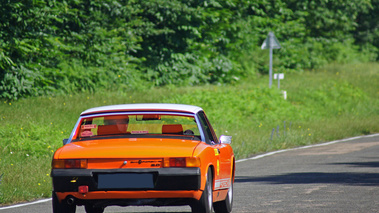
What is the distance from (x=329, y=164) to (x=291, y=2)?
31122 millimetres

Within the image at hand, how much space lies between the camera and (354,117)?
101ft

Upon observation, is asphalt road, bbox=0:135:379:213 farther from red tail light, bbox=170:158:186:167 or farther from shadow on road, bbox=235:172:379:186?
red tail light, bbox=170:158:186:167

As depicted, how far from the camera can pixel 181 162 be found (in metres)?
7.22

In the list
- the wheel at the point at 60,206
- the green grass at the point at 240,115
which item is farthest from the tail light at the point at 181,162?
the green grass at the point at 240,115

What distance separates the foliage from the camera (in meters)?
22.1

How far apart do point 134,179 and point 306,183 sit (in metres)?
5.90

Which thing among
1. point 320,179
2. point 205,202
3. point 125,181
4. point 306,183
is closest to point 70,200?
point 125,181

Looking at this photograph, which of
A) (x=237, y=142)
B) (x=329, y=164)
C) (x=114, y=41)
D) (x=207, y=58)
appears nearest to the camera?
(x=329, y=164)

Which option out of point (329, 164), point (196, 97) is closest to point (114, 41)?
point (196, 97)

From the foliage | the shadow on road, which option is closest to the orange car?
the shadow on road

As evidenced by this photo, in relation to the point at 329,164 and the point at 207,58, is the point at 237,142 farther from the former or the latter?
the point at 207,58

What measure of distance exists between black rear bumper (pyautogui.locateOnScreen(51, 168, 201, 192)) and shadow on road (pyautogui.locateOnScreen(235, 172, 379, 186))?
5798 mm

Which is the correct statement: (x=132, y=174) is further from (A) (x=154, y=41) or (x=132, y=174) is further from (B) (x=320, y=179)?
(A) (x=154, y=41)

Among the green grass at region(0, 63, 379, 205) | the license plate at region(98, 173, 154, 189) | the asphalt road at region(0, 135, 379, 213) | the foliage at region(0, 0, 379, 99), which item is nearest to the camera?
the license plate at region(98, 173, 154, 189)
